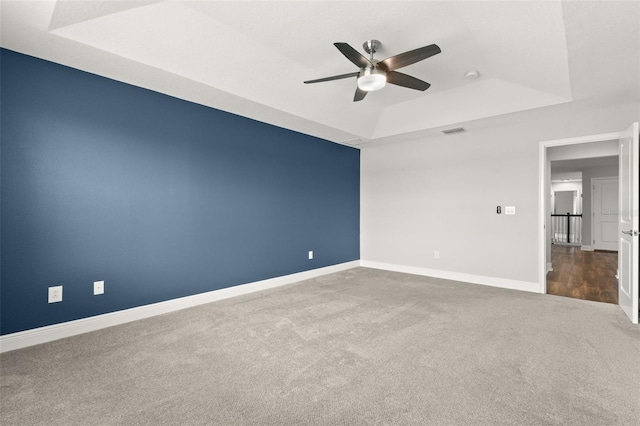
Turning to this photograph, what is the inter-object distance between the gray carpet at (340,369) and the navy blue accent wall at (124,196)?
1.71 feet

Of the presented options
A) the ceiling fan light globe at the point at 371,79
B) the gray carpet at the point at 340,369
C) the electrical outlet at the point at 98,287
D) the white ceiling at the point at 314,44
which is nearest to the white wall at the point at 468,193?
the white ceiling at the point at 314,44

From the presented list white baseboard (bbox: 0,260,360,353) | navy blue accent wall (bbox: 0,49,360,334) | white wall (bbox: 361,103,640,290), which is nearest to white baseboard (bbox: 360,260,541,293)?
white wall (bbox: 361,103,640,290)

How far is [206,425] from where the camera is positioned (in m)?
1.61

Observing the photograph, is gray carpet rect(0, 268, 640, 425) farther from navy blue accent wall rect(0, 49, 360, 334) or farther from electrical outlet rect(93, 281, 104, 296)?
navy blue accent wall rect(0, 49, 360, 334)

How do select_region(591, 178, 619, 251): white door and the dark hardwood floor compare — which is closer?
the dark hardwood floor

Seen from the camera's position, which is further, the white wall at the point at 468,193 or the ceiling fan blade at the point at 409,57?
the white wall at the point at 468,193

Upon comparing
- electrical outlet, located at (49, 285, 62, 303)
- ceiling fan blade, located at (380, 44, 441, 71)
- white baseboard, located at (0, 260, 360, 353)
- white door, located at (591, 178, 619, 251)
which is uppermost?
ceiling fan blade, located at (380, 44, 441, 71)

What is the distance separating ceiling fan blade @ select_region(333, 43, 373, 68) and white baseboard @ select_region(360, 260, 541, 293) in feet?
12.4

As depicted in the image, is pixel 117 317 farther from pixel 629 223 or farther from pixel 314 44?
pixel 629 223

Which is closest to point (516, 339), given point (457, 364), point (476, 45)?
A: point (457, 364)

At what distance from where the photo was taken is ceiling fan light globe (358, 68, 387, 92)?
Answer: 266 cm

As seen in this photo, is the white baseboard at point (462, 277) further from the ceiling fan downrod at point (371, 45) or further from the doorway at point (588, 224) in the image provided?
the ceiling fan downrod at point (371, 45)

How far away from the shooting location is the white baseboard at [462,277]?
14.4ft

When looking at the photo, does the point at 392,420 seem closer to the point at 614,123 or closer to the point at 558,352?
the point at 558,352
